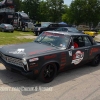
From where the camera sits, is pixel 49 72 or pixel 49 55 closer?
pixel 49 55

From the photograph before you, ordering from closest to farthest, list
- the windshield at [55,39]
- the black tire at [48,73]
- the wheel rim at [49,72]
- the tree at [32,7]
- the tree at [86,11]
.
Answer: the black tire at [48,73] → the wheel rim at [49,72] → the windshield at [55,39] → the tree at [86,11] → the tree at [32,7]

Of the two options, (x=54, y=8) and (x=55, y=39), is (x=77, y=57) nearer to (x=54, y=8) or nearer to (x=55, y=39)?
(x=55, y=39)

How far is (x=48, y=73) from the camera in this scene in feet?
15.7

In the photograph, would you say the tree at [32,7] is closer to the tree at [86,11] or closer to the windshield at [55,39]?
the tree at [86,11]

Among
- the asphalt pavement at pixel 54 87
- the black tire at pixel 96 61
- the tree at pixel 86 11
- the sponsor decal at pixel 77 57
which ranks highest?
the tree at pixel 86 11

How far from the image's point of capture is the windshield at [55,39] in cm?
538

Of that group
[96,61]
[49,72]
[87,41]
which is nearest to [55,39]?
[49,72]

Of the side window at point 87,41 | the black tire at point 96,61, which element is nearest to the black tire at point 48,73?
the side window at point 87,41

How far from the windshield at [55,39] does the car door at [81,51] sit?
41 centimetres

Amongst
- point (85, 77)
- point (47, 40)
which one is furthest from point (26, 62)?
point (85, 77)

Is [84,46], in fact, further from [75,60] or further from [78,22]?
[78,22]

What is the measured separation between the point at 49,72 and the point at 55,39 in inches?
50.0

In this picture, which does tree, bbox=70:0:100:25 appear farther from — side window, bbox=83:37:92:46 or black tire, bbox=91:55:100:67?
side window, bbox=83:37:92:46

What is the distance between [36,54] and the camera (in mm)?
4469
